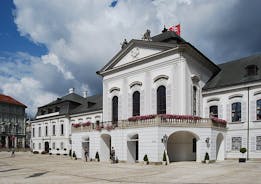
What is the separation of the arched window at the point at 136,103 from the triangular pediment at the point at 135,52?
12.5 feet

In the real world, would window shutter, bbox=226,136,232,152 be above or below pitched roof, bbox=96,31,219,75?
below

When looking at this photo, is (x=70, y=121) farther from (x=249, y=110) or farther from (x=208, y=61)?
(x=249, y=110)

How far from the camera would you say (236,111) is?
30.8 meters

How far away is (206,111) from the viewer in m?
32.8

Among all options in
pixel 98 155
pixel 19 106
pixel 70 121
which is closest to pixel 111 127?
pixel 98 155

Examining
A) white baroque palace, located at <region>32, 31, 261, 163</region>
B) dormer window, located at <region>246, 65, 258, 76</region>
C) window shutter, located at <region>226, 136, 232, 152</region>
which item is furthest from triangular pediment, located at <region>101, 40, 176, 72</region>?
window shutter, located at <region>226, 136, 232, 152</region>

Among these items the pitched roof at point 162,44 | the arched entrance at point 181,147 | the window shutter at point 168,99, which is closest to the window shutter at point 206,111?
the window shutter at point 168,99

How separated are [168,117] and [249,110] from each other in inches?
349

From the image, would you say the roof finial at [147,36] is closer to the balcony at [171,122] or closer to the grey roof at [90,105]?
the balcony at [171,122]

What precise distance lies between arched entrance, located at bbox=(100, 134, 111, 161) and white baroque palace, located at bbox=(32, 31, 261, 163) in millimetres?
104

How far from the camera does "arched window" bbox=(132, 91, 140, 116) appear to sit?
34.8 m

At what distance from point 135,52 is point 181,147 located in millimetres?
12540

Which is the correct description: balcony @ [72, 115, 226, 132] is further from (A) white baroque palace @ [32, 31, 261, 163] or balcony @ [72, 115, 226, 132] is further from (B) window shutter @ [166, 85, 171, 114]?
(B) window shutter @ [166, 85, 171, 114]

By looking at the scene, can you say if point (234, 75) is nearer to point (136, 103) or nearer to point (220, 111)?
point (220, 111)
